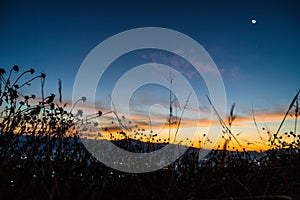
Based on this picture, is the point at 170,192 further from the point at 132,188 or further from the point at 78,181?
the point at 78,181

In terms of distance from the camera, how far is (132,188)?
2803 millimetres

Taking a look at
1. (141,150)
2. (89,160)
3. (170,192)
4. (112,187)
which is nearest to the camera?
(170,192)

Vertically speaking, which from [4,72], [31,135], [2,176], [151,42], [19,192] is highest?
[151,42]

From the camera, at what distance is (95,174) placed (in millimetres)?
3594

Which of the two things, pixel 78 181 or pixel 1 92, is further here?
pixel 1 92

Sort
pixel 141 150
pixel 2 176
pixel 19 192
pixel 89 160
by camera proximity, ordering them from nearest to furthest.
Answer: pixel 2 176
pixel 19 192
pixel 89 160
pixel 141 150

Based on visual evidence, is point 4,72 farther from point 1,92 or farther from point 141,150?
point 141,150

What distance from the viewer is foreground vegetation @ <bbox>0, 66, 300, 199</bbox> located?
2.53m

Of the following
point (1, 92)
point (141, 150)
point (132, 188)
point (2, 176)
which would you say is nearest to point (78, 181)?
point (132, 188)

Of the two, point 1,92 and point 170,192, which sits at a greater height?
point 1,92

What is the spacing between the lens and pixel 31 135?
445cm

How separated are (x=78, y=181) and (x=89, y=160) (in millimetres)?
1724

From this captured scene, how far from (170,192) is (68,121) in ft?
9.11

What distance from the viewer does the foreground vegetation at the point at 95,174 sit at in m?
2.53
